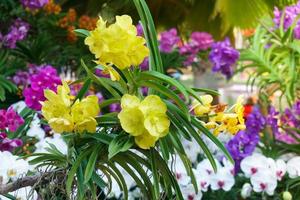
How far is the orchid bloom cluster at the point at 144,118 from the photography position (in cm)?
105

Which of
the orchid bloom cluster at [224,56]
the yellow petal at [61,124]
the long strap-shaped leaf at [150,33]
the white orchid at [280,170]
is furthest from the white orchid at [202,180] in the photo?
the yellow petal at [61,124]

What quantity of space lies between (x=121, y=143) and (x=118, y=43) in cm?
22

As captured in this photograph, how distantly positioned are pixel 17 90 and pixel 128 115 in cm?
162

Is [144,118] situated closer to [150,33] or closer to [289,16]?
[150,33]

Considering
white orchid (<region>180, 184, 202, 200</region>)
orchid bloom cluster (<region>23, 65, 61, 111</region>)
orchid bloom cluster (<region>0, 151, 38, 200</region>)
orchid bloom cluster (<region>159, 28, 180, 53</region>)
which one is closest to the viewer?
orchid bloom cluster (<region>0, 151, 38, 200</region>)

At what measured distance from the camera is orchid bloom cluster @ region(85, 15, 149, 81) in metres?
1.05

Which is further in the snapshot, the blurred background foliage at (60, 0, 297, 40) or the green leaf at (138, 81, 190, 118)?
the blurred background foliage at (60, 0, 297, 40)

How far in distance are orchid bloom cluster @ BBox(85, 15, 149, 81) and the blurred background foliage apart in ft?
3.36

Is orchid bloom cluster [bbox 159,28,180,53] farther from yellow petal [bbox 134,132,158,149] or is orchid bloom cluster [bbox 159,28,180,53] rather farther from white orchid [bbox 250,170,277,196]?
yellow petal [bbox 134,132,158,149]

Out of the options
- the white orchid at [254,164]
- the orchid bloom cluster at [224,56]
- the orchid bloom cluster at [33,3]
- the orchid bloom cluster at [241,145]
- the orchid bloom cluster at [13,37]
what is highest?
the orchid bloom cluster at [33,3]

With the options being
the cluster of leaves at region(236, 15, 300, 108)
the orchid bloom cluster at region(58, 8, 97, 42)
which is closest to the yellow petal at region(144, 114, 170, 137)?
the cluster of leaves at region(236, 15, 300, 108)

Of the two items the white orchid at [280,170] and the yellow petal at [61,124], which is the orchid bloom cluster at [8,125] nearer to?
the yellow petal at [61,124]

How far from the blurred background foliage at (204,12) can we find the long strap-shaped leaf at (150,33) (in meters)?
0.90

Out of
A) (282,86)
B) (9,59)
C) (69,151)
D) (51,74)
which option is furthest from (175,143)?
(9,59)
